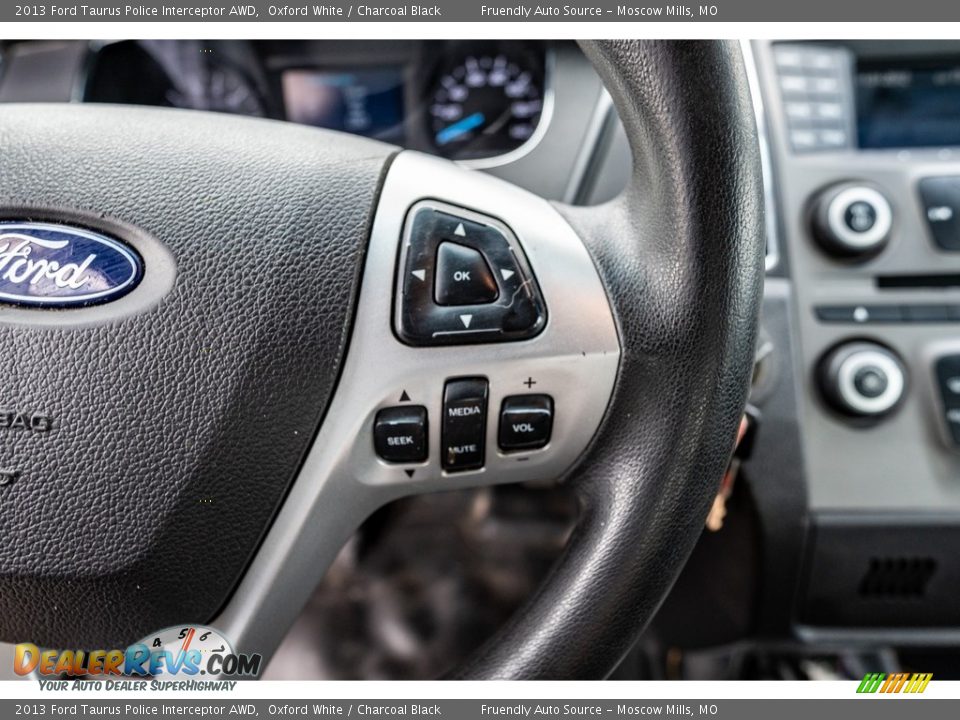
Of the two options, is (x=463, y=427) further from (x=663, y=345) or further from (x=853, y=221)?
(x=853, y=221)

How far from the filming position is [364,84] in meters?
1.10

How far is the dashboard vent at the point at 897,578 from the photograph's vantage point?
938 mm

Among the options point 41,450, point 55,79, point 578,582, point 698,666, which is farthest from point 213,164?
point 698,666

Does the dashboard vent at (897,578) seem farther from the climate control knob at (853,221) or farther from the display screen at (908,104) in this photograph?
the display screen at (908,104)

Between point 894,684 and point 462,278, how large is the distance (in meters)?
0.56

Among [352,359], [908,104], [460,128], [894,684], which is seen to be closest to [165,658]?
[352,359]

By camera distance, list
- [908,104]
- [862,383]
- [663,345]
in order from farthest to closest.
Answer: [908,104] → [862,383] → [663,345]

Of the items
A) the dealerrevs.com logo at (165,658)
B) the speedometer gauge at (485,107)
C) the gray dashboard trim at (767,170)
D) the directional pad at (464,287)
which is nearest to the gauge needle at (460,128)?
the speedometer gauge at (485,107)

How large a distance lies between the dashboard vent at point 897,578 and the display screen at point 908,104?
515 mm

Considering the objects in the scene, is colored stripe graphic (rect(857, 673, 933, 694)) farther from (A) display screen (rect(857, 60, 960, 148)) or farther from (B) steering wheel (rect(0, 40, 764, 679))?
(A) display screen (rect(857, 60, 960, 148))

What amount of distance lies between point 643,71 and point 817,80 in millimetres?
588

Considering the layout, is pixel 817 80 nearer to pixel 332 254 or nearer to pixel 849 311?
pixel 849 311

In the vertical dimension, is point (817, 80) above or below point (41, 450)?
above

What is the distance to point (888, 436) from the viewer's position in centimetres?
92
